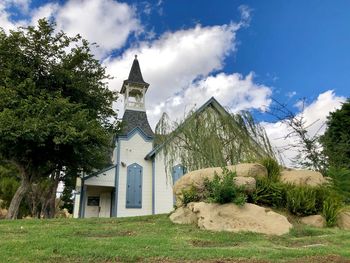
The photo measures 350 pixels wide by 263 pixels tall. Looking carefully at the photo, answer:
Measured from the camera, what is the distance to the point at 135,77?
27625mm

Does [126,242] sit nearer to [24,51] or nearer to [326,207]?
[326,207]

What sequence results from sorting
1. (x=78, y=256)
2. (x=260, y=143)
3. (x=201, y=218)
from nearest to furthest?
(x=78, y=256) → (x=201, y=218) → (x=260, y=143)

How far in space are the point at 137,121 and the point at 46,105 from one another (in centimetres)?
1007

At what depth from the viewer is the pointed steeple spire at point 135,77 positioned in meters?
26.9

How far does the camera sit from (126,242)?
7000 millimetres

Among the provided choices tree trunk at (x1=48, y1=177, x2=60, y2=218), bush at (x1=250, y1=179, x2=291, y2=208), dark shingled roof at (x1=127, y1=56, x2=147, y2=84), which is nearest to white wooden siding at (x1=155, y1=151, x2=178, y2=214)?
tree trunk at (x1=48, y1=177, x2=60, y2=218)

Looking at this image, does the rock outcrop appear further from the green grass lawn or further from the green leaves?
the green leaves

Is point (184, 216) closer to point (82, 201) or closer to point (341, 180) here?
point (341, 180)

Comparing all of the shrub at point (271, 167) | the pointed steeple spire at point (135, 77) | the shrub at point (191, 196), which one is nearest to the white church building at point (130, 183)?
the pointed steeple spire at point (135, 77)

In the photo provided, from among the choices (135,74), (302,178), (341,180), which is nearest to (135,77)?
(135,74)

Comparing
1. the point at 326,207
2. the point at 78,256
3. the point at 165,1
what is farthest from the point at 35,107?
the point at 326,207

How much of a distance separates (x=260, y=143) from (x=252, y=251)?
7.18 metres

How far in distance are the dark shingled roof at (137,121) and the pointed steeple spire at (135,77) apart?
231cm

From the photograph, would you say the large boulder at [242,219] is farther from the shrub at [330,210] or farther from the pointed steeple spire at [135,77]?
the pointed steeple spire at [135,77]
